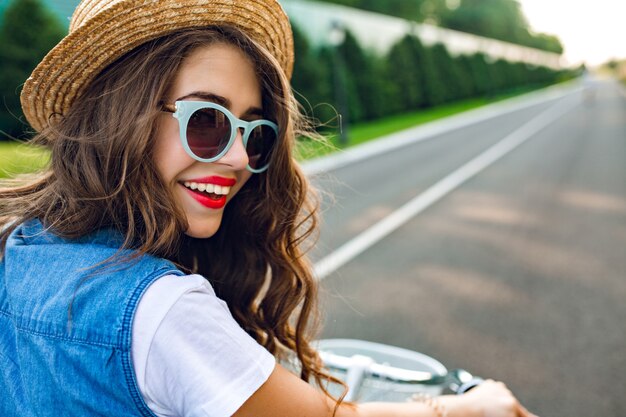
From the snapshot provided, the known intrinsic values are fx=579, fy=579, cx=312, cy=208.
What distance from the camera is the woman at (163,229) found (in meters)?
1.10

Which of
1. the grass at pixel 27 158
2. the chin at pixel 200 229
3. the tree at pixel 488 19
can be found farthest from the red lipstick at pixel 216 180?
the tree at pixel 488 19

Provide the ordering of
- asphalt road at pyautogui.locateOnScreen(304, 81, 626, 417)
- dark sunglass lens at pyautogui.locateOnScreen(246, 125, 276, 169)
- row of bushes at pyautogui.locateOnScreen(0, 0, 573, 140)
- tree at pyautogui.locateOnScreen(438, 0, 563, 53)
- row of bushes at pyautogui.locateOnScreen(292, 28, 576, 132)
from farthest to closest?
tree at pyautogui.locateOnScreen(438, 0, 563, 53) → row of bushes at pyautogui.locateOnScreen(292, 28, 576, 132) → row of bushes at pyautogui.locateOnScreen(0, 0, 573, 140) → asphalt road at pyautogui.locateOnScreen(304, 81, 626, 417) → dark sunglass lens at pyautogui.locateOnScreen(246, 125, 276, 169)

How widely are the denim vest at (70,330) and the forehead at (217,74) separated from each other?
465mm

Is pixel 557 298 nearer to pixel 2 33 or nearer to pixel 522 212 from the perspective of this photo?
pixel 522 212

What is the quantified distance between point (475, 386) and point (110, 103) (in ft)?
4.17

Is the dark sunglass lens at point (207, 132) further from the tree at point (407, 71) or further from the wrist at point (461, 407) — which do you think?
the tree at point (407, 71)

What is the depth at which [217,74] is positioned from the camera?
1.51m

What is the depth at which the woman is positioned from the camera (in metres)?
1.10

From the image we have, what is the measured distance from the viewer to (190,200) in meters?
1.56

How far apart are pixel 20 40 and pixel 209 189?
42.0 feet

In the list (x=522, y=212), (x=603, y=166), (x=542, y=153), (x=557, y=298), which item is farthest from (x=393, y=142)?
(x=557, y=298)

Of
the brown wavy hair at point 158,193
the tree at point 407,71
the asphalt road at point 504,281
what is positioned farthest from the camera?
the tree at point 407,71

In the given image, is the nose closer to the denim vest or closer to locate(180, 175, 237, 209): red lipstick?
locate(180, 175, 237, 209): red lipstick

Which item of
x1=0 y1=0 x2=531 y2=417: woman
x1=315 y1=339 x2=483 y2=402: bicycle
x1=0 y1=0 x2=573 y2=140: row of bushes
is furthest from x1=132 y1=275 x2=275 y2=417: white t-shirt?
x1=0 y1=0 x2=573 y2=140: row of bushes
